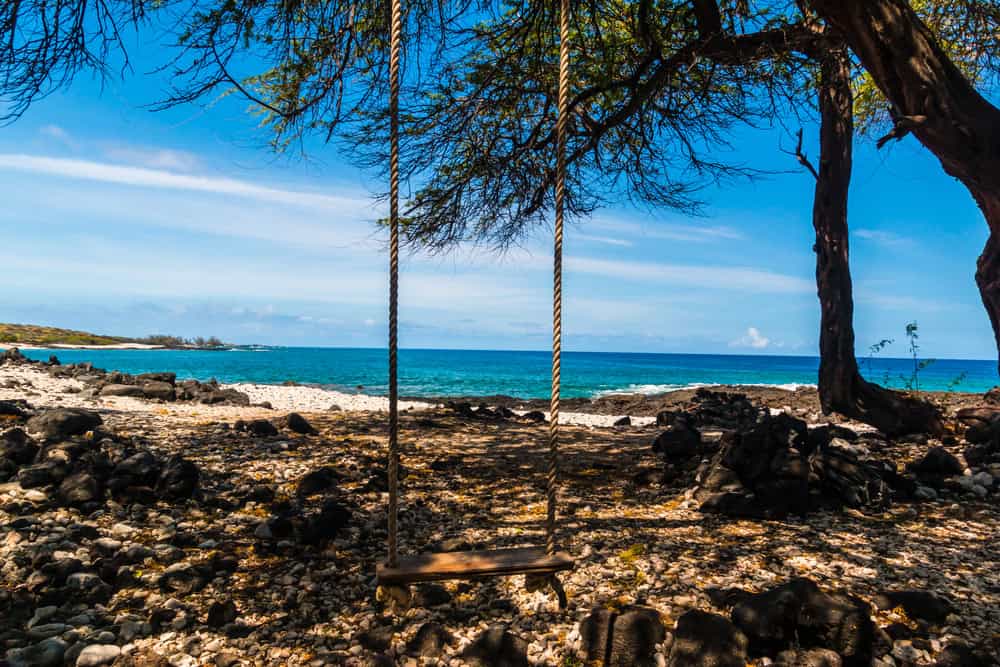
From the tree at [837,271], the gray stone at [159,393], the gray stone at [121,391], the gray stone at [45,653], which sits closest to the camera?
the gray stone at [45,653]

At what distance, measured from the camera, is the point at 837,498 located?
18.0 feet

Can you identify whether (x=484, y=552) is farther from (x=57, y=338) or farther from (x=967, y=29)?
(x=57, y=338)

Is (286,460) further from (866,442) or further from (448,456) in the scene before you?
(866,442)

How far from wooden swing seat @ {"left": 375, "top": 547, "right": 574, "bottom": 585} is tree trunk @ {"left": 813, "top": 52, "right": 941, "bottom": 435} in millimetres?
9057

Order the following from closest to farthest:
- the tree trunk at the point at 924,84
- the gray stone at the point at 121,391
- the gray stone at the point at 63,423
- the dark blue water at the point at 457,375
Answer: the tree trunk at the point at 924,84, the gray stone at the point at 63,423, the gray stone at the point at 121,391, the dark blue water at the point at 457,375

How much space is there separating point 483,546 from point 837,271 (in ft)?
28.8

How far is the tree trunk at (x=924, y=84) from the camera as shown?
481cm

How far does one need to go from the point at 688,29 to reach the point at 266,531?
23.6 feet

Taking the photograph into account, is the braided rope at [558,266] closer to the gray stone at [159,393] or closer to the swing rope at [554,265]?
the swing rope at [554,265]

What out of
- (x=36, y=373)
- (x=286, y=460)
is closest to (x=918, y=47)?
(x=286, y=460)

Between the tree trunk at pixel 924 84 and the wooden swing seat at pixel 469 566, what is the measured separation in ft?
15.5

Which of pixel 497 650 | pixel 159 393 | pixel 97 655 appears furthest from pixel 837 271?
pixel 159 393

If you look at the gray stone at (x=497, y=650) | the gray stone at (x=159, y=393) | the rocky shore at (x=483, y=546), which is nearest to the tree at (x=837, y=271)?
the rocky shore at (x=483, y=546)

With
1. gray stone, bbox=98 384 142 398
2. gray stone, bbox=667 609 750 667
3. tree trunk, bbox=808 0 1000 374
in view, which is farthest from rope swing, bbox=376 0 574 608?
gray stone, bbox=98 384 142 398
